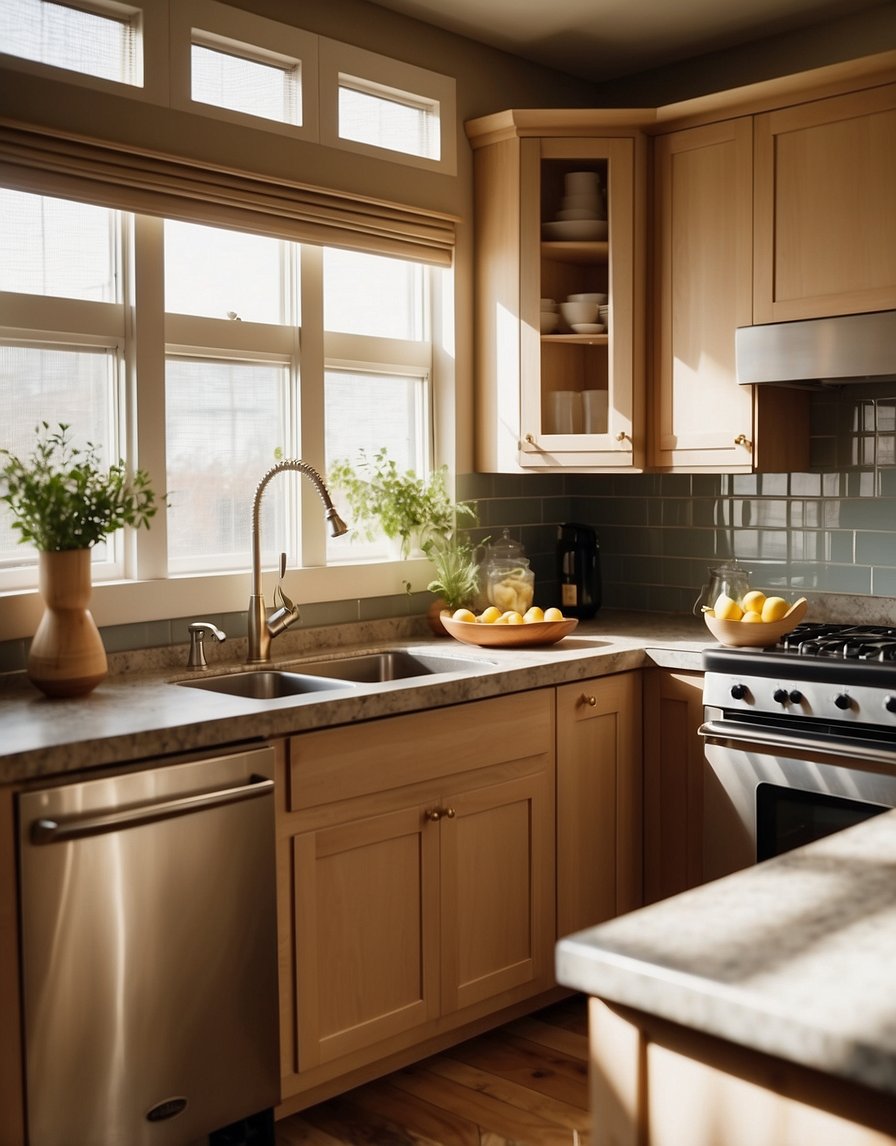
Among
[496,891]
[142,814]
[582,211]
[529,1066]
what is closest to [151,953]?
[142,814]

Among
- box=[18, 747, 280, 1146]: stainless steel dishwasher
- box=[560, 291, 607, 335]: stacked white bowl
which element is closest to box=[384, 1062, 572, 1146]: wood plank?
box=[18, 747, 280, 1146]: stainless steel dishwasher

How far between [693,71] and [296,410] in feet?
5.94

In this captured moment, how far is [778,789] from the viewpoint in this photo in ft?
10.6

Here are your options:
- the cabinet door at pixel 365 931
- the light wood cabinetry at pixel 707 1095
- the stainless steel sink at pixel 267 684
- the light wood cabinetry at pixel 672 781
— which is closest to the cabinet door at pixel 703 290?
the light wood cabinetry at pixel 672 781

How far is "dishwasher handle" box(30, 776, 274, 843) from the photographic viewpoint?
223 centimetres

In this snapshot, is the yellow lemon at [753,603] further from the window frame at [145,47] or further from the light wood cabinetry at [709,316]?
the window frame at [145,47]

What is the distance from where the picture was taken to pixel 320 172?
3.52m

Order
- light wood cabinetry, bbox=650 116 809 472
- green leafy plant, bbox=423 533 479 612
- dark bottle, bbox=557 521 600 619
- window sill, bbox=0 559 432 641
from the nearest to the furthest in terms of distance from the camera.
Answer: window sill, bbox=0 559 432 641 < light wood cabinetry, bbox=650 116 809 472 < green leafy plant, bbox=423 533 479 612 < dark bottle, bbox=557 521 600 619

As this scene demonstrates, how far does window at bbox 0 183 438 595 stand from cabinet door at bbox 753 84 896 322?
107 cm

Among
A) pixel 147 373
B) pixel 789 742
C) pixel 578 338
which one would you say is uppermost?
pixel 578 338

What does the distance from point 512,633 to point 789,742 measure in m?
0.80

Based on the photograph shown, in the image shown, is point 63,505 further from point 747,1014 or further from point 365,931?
point 747,1014

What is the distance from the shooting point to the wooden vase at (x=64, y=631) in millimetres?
2711

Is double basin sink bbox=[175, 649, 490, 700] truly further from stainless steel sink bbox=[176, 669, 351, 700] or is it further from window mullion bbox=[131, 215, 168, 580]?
window mullion bbox=[131, 215, 168, 580]
